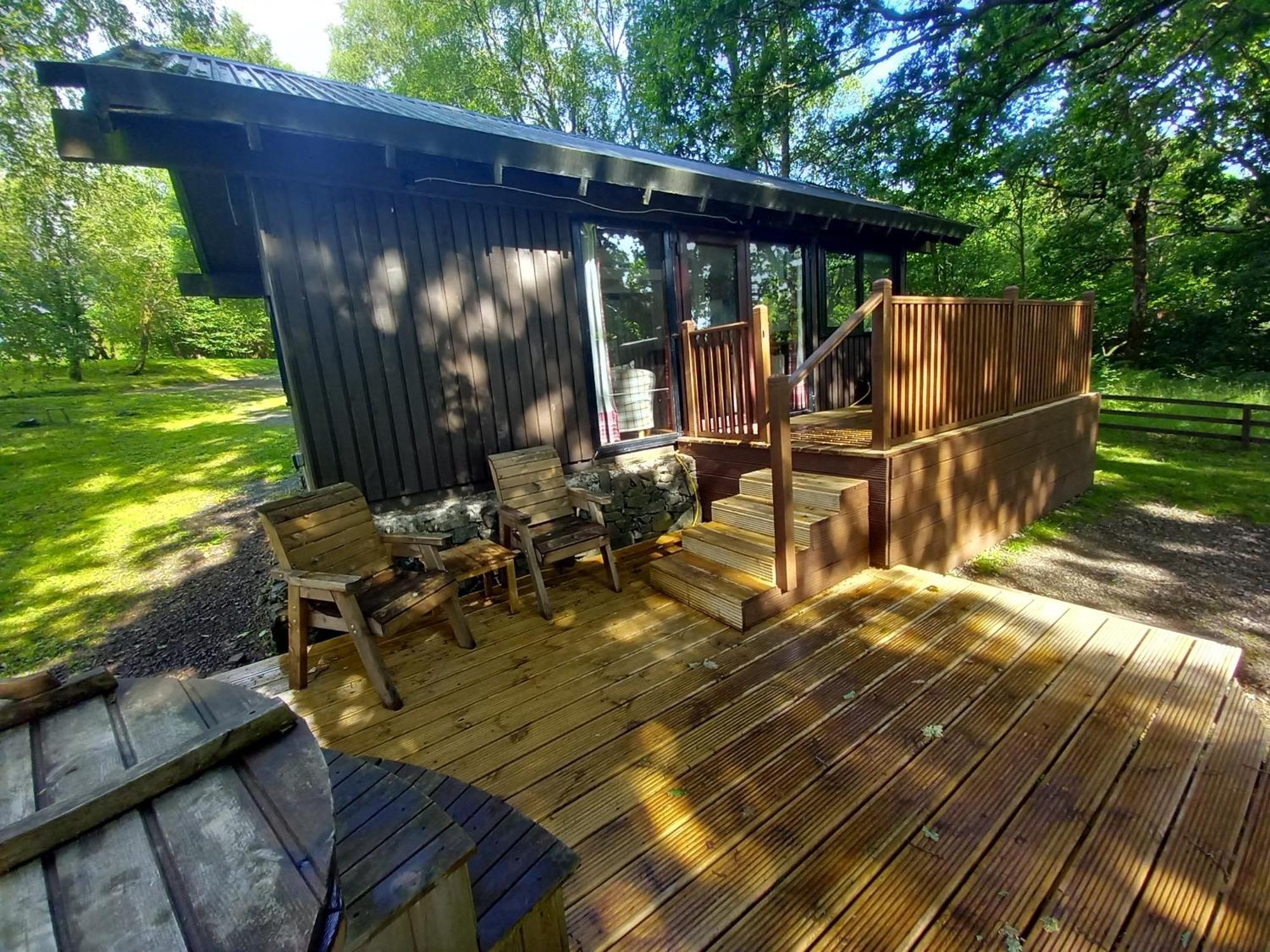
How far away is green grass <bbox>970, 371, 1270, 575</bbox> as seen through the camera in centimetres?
500

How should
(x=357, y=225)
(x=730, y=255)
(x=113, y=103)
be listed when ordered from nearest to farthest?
(x=113, y=103) → (x=357, y=225) → (x=730, y=255)

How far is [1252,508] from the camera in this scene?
213 inches

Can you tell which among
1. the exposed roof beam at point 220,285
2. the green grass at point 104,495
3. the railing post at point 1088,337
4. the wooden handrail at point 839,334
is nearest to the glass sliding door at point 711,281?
the wooden handrail at point 839,334

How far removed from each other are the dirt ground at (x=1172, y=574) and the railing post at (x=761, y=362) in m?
1.92

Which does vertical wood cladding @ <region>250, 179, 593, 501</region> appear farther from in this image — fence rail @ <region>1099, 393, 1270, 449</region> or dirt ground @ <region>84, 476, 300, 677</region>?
fence rail @ <region>1099, 393, 1270, 449</region>

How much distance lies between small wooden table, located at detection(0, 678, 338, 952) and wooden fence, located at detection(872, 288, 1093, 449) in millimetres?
3317

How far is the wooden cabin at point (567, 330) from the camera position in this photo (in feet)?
9.34

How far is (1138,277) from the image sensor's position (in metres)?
12.2

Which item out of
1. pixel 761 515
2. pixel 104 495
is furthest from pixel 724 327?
pixel 104 495

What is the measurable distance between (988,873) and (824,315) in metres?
5.80

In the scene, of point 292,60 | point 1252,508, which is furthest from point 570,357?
point 292,60

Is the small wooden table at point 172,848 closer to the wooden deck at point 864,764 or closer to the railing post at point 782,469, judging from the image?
the wooden deck at point 864,764

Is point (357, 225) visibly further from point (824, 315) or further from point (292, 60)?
point (292, 60)

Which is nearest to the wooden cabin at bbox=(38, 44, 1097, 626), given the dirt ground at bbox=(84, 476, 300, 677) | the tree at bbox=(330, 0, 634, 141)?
the dirt ground at bbox=(84, 476, 300, 677)
